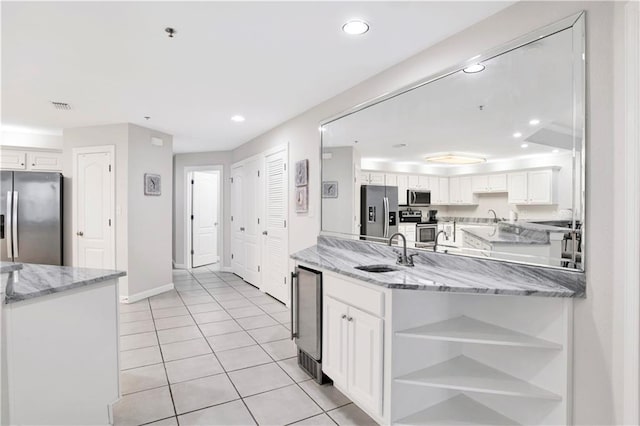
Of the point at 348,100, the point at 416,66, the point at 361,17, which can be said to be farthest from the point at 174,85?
the point at 416,66

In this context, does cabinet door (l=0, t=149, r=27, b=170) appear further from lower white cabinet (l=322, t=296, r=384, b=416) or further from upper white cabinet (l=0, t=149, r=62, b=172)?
lower white cabinet (l=322, t=296, r=384, b=416)

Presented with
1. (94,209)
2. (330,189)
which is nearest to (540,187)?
(330,189)

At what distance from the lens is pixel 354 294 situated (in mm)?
2055

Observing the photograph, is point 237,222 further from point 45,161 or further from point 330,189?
point 330,189

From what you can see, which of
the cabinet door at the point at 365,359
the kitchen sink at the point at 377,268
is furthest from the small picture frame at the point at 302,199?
the cabinet door at the point at 365,359

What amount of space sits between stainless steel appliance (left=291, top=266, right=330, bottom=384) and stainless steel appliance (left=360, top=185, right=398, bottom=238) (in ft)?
2.29

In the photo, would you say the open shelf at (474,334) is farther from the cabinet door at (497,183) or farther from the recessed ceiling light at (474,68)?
the recessed ceiling light at (474,68)

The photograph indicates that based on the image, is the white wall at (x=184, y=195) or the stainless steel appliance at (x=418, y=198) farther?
the white wall at (x=184, y=195)

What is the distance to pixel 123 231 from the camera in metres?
4.47

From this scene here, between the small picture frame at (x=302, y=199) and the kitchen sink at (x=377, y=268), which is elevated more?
the small picture frame at (x=302, y=199)

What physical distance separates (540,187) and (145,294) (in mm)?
4912

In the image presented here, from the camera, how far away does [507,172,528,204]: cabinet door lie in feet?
6.17

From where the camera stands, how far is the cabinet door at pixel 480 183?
7.02 feet

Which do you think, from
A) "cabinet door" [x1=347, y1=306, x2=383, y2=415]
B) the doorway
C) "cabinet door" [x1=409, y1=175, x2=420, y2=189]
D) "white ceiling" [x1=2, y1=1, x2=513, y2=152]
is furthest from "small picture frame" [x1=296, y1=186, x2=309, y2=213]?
→ the doorway
